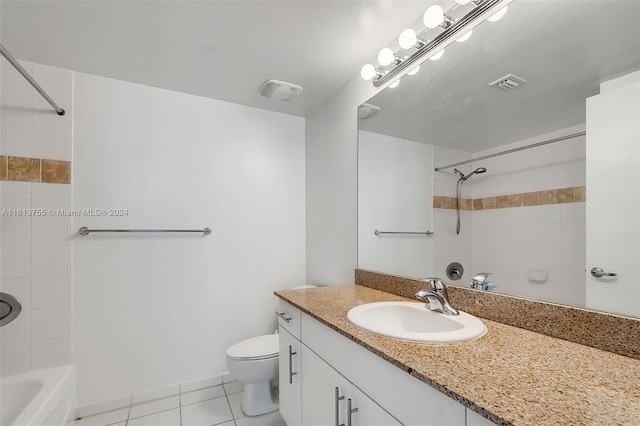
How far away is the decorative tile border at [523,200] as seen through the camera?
2.91ft

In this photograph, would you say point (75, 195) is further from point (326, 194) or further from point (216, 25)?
point (326, 194)

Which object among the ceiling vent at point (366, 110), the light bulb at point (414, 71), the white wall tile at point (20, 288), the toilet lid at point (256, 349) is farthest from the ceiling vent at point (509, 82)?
the white wall tile at point (20, 288)

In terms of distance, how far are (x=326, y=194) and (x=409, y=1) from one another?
4.15 feet

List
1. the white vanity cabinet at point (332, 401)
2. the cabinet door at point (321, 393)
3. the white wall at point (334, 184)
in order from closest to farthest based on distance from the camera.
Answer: the white vanity cabinet at point (332, 401)
the cabinet door at point (321, 393)
the white wall at point (334, 184)

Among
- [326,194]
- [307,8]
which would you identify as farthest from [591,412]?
[326,194]

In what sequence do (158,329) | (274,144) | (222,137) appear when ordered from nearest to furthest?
(158,329), (222,137), (274,144)

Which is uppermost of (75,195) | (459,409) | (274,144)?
(274,144)

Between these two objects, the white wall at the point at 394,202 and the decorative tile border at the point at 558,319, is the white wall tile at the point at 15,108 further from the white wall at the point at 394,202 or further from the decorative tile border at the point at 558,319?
the decorative tile border at the point at 558,319

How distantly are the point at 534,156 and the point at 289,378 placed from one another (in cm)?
143

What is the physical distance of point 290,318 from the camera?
144 cm

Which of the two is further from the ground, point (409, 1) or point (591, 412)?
point (409, 1)

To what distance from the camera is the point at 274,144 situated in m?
2.37

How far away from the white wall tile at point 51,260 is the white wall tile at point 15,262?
3cm

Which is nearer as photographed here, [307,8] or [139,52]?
[307,8]
